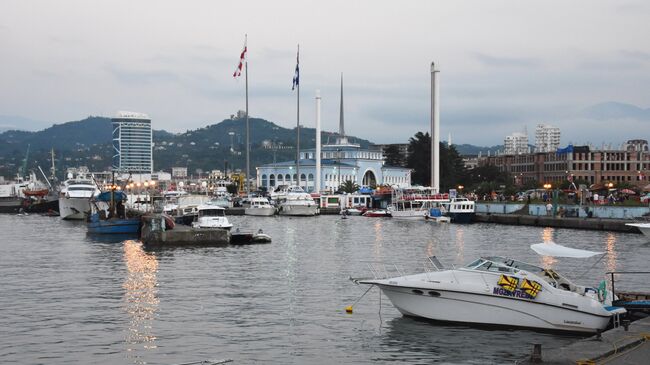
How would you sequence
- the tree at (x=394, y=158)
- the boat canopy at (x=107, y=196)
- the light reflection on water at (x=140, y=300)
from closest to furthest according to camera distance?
1. the light reflection on water at (x=140, y=300)
2. the boat canopy at (x=107, y=196)
3. the tree at (x=394, y=158)

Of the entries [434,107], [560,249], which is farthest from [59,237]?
[434,107]

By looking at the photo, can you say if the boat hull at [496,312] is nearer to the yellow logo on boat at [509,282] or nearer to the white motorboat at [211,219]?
the yellow logo on boat at [509,282]

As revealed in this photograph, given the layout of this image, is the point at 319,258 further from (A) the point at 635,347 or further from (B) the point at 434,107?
(B) the point at 434,107

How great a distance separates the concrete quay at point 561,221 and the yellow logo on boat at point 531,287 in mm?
54567

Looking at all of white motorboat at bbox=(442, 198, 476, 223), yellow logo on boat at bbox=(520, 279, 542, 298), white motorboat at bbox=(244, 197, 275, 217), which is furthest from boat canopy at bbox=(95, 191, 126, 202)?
yellow logo on boat at bbox=(520, 279, 542, 298)

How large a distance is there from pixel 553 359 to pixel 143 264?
31.0m

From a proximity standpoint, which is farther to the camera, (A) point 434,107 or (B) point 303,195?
(A) point 434,107

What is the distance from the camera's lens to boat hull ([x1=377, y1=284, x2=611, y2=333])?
76.7ft

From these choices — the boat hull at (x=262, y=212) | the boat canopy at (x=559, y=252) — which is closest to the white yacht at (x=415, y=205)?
the boat hull at (x=262, y=212)

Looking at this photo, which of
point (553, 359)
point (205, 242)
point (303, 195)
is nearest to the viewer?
point (553, 359)

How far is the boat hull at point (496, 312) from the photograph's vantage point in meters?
23.4

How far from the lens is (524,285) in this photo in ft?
76.9

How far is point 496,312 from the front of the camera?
24000mm

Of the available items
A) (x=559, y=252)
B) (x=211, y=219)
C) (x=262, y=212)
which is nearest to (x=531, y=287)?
(x=559, y=252)
